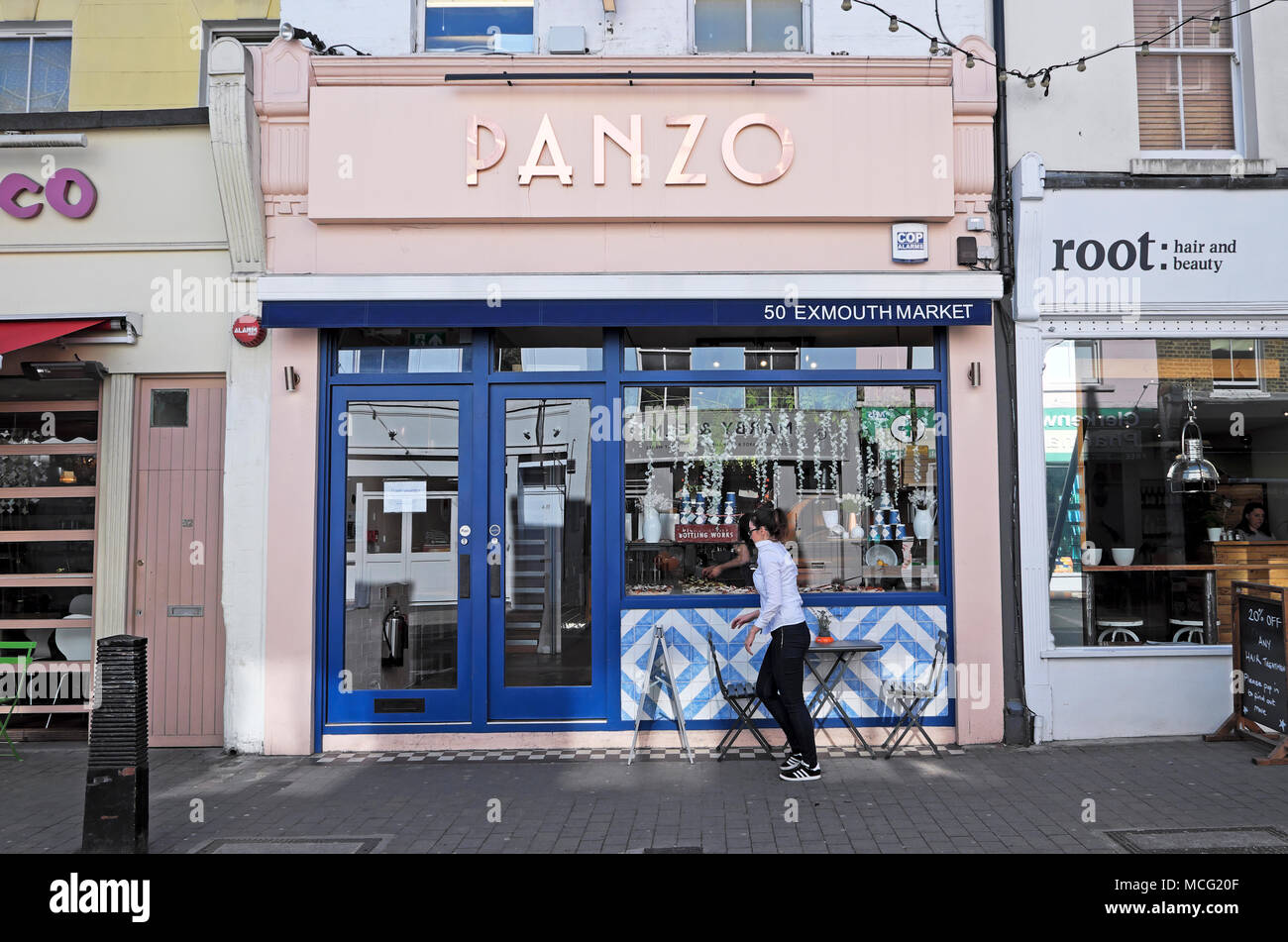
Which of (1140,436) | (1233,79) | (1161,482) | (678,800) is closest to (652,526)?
(678,800)

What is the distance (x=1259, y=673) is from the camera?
7.39 metres

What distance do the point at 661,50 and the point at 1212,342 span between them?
17.4 feet

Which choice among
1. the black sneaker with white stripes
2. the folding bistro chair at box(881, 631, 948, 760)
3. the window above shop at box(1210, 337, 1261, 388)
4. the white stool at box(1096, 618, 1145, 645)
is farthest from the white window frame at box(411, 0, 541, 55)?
the white stool at box(1096, 618, 1145, 645)

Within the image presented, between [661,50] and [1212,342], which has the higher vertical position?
[661,50]

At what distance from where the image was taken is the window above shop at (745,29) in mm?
8156

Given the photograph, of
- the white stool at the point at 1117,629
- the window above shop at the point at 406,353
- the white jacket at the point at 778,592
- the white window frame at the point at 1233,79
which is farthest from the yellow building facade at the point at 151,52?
the white stool at the point at 1117,629

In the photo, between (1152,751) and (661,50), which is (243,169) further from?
(1152,751)

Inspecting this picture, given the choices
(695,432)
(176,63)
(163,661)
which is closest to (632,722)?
(695,432)

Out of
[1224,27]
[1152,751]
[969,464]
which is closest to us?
[1152,751]

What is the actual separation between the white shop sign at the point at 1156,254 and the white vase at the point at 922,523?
1.87 meters

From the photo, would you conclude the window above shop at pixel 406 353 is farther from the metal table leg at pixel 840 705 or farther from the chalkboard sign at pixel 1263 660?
the chalkboard sign at pixel 1263 660

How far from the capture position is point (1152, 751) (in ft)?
23.9

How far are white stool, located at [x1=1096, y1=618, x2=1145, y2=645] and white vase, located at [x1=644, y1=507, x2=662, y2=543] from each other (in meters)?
3.75

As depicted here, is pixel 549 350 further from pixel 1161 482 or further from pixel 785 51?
pixel 1161 482
